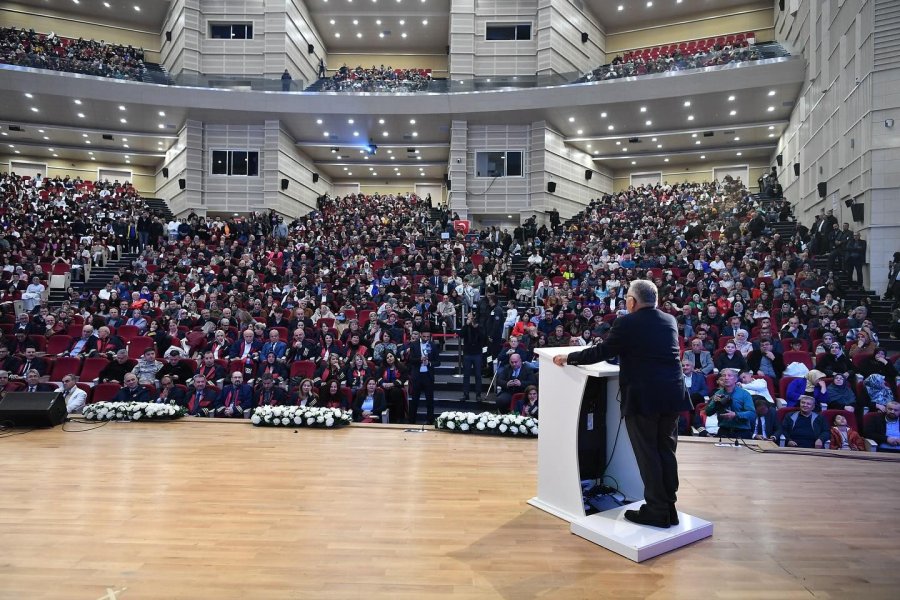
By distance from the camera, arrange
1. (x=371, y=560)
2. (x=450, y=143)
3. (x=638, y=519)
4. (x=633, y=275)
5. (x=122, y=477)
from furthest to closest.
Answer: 1. (x=450, y=143)
2. (x=633, y=275)
3. (x=122, y=477)
4. (x=638, y=519)
5. (x=371, y=560)

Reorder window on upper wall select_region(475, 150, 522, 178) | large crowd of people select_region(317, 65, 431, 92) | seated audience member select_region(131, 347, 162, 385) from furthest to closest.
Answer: window on upper wall select_region(475, 150, 522, 178) → large crowd of people select_region(317, 65, 431, 92) → seated audience member select_region(131, 347, 162, 385)

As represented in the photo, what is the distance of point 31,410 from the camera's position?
4824mm

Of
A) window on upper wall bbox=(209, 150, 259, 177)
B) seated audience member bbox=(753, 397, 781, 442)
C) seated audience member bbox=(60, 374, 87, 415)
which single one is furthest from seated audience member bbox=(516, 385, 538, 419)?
window on upper wall bbox=(209, 150, 259, 177)

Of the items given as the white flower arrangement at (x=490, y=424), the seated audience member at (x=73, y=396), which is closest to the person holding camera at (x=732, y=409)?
the white flower arrangement at (x=490, y=424)

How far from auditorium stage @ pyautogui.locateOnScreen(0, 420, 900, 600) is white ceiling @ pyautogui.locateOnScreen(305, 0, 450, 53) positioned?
17.9 m

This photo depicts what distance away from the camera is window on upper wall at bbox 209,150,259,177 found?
1664cm

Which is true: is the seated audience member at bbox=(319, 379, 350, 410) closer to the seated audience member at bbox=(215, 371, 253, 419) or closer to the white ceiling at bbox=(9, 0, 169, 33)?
the seated audience member at bbox=(215, 371, 253, 419)

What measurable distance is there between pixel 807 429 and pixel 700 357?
1610 mm

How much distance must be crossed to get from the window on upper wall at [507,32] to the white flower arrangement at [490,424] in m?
16.2

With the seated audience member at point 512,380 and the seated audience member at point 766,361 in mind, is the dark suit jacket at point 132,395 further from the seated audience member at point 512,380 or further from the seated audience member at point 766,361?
the seated audience member at point 766,361

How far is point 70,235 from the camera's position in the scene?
1336cm

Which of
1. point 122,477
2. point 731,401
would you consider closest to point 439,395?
point 731,401

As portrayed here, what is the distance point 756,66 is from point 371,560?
15.0 metres

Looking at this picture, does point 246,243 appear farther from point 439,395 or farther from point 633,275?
point 633,275
